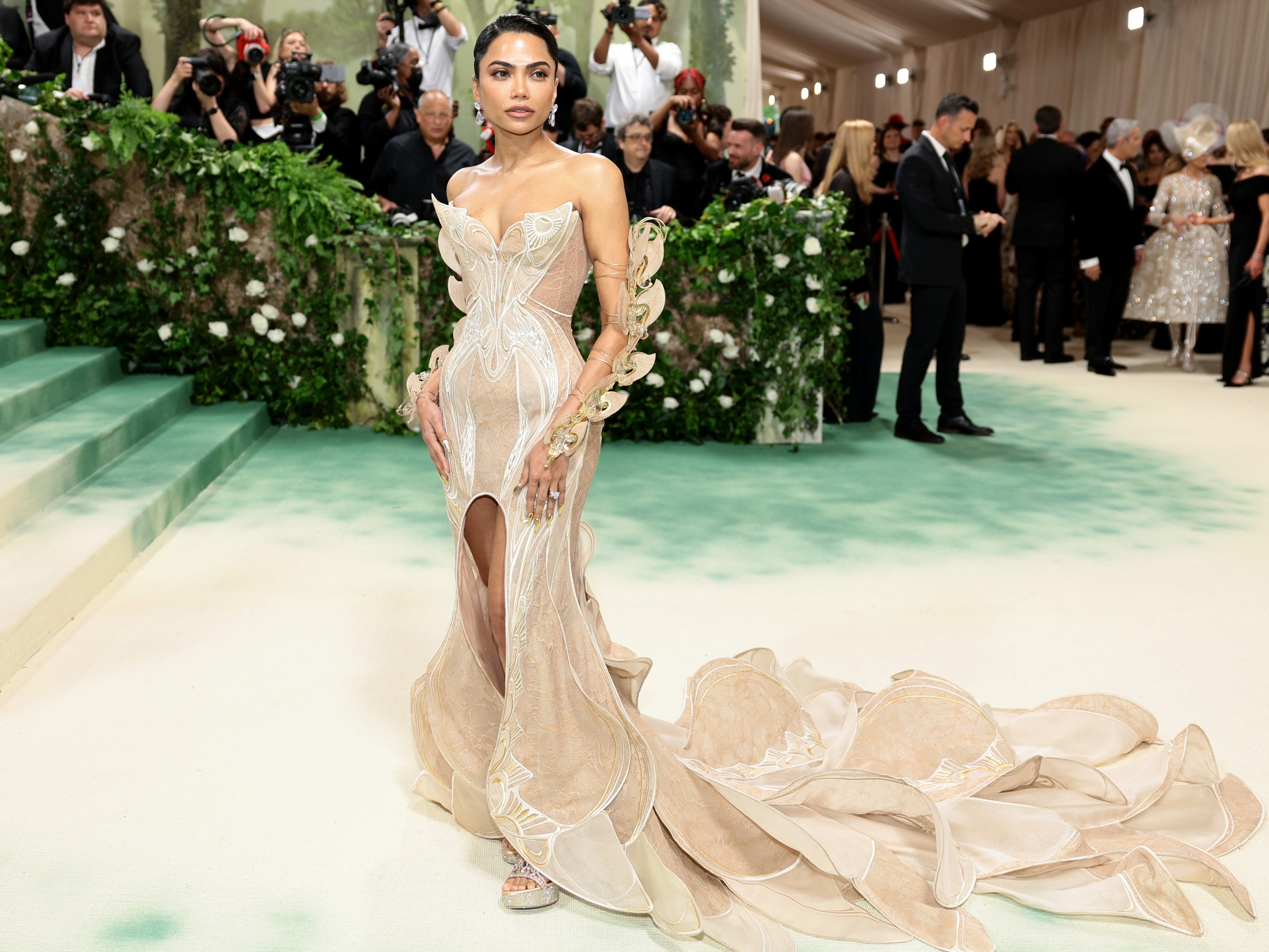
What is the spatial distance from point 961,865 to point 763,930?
454mm

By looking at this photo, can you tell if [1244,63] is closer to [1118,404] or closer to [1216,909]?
[1118,404]

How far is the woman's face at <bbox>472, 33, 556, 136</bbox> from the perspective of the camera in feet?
7.75

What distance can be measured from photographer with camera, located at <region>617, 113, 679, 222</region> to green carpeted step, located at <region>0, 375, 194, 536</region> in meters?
2.77

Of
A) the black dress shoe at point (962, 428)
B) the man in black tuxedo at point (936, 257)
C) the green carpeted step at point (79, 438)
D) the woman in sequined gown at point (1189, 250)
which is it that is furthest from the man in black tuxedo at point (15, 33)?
the woman in sequined gown at point (1189, 250)

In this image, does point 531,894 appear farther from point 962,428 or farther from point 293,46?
point 293,46

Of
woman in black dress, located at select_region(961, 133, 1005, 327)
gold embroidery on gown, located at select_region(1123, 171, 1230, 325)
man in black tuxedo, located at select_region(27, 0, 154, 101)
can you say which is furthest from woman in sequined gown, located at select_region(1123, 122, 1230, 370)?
man in black tuxedo, located at select_region(27, 0, 154, 101)

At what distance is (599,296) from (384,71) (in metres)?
5.86

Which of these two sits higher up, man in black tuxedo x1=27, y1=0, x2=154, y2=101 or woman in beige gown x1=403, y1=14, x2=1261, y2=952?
man in black tuxedo x1=27, y1=0, x2=154, y2=101

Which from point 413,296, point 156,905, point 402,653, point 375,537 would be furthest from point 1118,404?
point 156,905

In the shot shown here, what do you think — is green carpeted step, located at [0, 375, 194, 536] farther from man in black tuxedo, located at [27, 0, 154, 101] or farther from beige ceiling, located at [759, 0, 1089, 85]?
→ beige ceiling, located at [759, 0, 1089, 85]

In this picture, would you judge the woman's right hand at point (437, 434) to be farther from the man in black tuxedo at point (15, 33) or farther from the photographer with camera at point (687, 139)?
the man in black tuxedo at point (15, 33)

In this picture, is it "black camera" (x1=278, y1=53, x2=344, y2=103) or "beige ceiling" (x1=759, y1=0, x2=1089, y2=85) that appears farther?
"beige ceiling" (x1=759, y1=0, x2=1089, y2=85)

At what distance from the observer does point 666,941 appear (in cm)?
235

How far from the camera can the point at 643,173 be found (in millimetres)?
7012
